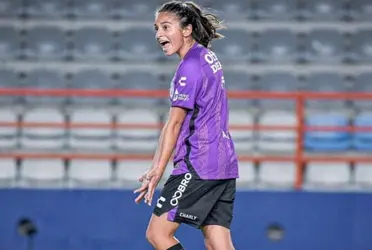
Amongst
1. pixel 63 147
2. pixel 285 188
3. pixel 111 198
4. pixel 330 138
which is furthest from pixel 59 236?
pixel 330 138

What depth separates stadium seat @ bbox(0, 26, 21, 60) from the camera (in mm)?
11133

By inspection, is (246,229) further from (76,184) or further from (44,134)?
(44,134)

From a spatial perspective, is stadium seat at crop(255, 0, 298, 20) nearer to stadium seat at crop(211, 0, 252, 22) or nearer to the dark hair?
stadium seat at crop(211, 0, 252, 22)

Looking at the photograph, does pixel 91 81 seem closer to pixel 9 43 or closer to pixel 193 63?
pixel 9 43

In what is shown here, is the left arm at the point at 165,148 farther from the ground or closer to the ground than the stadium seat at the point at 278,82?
closer to the ground

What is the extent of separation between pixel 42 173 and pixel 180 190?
4843 millimetres

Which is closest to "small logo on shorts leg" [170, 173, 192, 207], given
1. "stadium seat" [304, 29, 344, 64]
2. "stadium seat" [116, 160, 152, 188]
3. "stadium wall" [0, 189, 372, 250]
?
"stadium wall" [0, 189, 372, 250]

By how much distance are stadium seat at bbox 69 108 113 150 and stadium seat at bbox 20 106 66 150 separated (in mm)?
132

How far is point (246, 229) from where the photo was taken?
26.7ft

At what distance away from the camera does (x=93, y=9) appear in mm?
11648

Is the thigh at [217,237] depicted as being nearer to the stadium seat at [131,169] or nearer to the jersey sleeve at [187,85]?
the jersey sleeve at [187,85]

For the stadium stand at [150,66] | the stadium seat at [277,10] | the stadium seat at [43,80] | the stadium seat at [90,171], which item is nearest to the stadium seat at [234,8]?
the stadium stand at [150,66]

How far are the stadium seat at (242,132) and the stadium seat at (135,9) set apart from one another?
2427mm

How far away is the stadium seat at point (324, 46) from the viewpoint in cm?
1106
